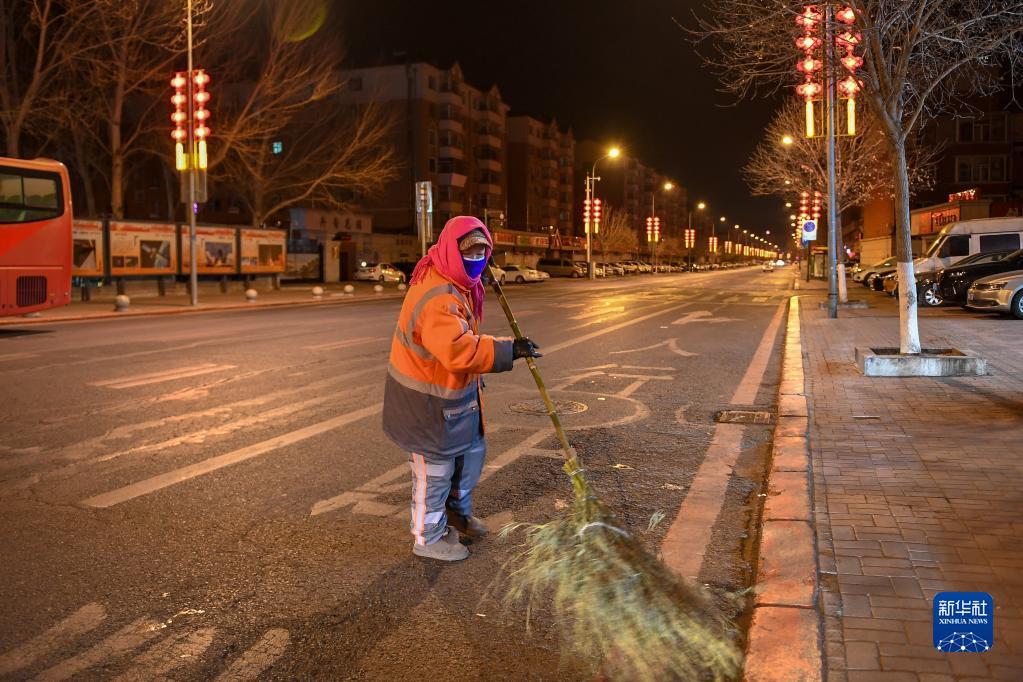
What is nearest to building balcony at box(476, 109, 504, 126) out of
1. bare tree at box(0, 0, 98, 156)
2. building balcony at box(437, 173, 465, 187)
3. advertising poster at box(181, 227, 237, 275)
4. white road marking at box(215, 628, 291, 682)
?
building balcony at box(437, 173, 465, 187)

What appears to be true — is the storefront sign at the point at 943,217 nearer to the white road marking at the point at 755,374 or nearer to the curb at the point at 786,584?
the white road marking at the point at 755,374

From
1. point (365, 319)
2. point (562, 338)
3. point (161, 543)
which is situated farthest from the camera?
point (365, 319)

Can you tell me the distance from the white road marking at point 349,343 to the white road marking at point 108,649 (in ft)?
33.1

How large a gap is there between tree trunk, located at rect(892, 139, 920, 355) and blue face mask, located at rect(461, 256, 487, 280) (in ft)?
25.2

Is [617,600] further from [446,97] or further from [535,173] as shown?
[535,173]

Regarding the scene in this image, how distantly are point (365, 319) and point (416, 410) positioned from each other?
16788 millimetres

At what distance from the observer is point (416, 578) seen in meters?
3.96

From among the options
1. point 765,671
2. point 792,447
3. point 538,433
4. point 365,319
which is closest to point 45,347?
point 365,319

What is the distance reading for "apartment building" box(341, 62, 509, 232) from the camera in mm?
74000

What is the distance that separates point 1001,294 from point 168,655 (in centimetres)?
1963

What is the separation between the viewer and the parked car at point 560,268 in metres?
75.2

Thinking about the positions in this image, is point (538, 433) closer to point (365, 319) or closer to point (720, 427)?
point (720, 427)

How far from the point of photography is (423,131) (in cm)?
7519

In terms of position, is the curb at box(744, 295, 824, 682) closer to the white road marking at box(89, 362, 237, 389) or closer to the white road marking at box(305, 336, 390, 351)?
the white road marking at box(89, 362, 237, 389)
